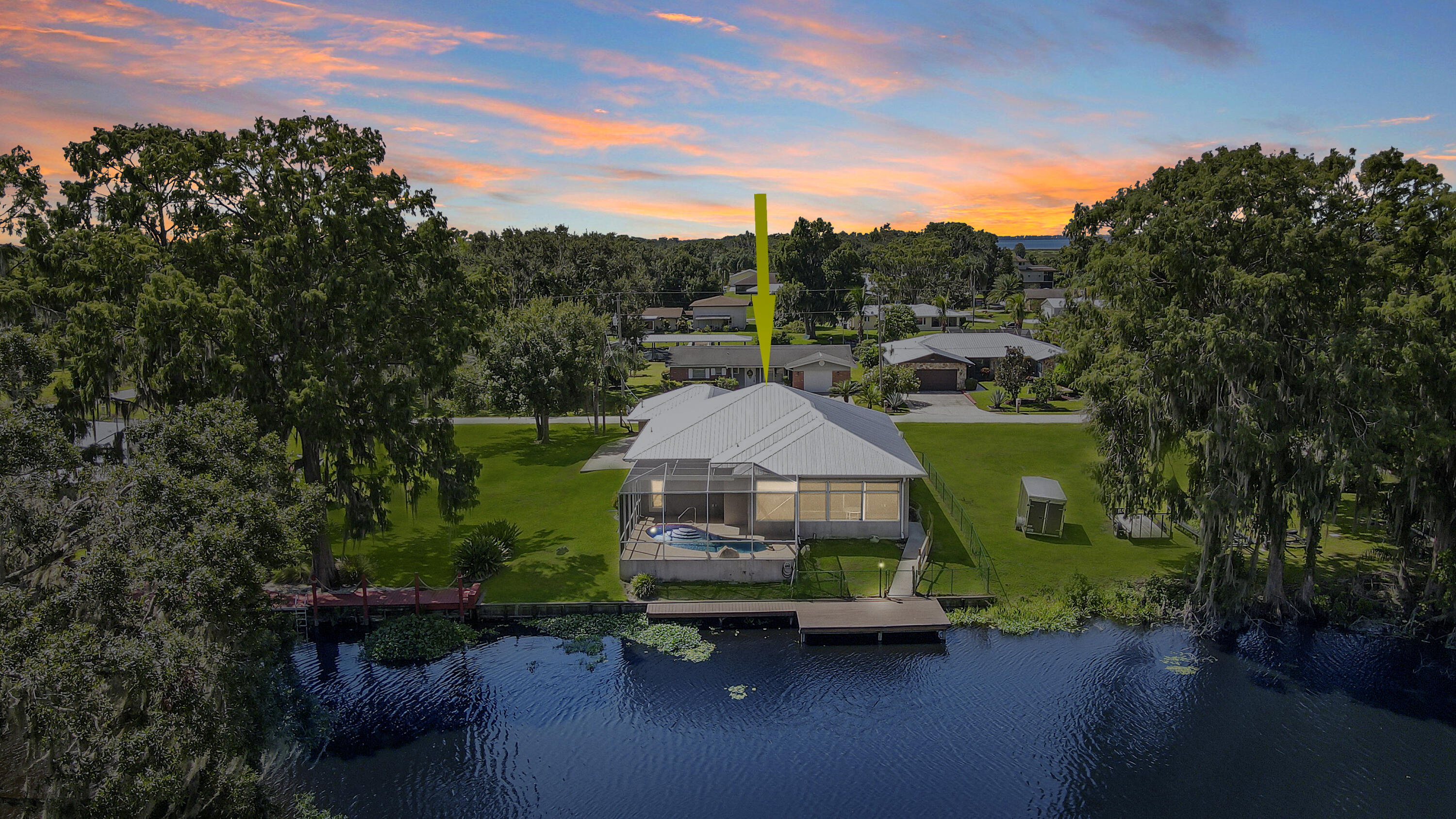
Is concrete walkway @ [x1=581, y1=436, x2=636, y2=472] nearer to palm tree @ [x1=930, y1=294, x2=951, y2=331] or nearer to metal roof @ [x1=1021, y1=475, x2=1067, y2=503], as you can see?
metal roof @ [x1=1021, y1=475, x2=1067, y2=503]

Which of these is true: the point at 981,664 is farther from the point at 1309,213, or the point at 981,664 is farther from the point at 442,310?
the point at 442,310

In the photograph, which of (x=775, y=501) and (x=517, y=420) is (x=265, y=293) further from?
(x=517, y=420)

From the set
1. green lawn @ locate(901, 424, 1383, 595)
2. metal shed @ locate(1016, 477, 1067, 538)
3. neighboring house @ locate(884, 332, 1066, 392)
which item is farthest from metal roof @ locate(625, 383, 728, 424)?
neighboring house @ locate(884, 332, 1066, 392)

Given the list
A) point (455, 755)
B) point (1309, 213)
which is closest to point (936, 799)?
point (455, 755)

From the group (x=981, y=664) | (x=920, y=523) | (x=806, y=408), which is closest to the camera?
(x=981, y=664)

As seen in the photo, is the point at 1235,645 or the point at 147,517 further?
the point at 1235,645
